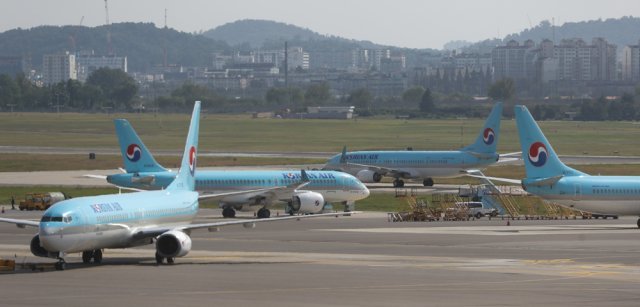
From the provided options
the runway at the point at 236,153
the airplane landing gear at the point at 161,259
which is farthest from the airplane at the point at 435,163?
the airplane landing gear at the point at 161,259

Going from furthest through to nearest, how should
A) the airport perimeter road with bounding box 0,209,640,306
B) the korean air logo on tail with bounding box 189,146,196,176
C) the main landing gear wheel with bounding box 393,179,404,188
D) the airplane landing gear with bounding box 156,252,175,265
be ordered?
1. the main landing gear wheel with bounding box 393,179,404,188
2. the korean air logo on tail with bounding box 189,146,196,176
3. the airplane landing gear with bounding box 156,252,175,265
4. the airport perimeter road with bounding box 0,209,640,306

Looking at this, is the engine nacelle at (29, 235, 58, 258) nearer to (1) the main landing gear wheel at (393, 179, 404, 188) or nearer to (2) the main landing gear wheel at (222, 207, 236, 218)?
(2) the main landing gear wheel at (222, 207, 236, 218)

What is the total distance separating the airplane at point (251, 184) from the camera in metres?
87.4

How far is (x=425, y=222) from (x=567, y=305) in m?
42.4

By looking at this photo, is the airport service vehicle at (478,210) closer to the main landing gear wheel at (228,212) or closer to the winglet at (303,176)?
the winglet at (303,176)

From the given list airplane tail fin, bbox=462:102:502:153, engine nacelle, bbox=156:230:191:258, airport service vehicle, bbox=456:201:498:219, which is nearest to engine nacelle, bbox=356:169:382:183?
airplane tail fin, bbox=462:102:502:153

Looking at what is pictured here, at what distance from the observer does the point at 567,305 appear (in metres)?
41.4

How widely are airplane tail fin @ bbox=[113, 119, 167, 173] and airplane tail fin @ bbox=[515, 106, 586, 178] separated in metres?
25.9

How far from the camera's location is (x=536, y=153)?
252 ft

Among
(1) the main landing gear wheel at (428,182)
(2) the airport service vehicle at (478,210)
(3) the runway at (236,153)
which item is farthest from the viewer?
(3) the runway at (236,153)

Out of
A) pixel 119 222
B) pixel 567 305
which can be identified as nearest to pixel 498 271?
pixel 567 305

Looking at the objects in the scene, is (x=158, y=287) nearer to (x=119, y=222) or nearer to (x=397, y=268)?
(x=119, y=222)

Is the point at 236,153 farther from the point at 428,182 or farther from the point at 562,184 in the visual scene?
the point at 562,184

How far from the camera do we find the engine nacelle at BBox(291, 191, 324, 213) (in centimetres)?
8800
